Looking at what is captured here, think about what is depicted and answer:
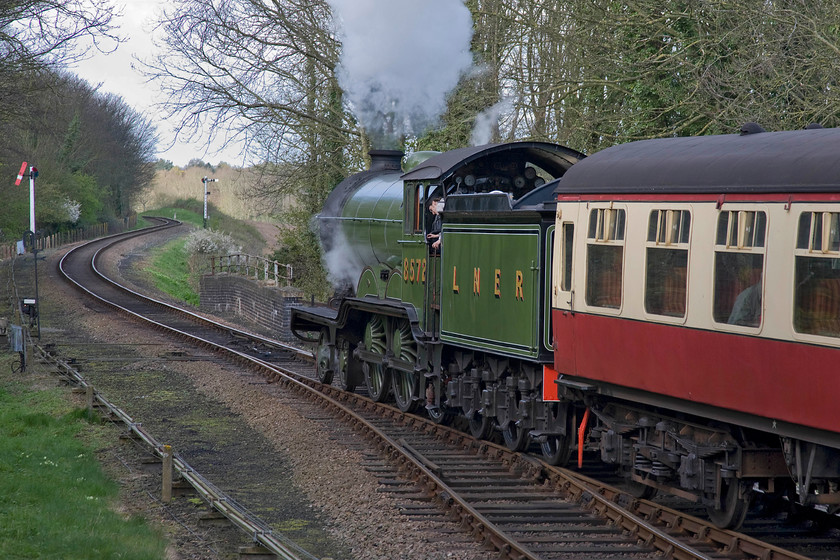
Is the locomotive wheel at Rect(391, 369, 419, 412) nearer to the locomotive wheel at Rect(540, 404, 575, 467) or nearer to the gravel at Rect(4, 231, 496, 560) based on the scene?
the gravel at Rect(4, 231, 496, 560)

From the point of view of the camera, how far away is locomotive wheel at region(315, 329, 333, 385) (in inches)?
609

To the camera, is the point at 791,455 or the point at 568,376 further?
the point at 568,376

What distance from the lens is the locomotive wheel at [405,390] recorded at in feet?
41.7

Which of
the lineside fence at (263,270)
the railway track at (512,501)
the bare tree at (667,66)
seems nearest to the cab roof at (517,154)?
the railway track at (512,501)

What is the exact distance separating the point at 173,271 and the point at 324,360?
3557 centimetres

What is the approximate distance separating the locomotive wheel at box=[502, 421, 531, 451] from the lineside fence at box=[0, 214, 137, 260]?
42.5 m

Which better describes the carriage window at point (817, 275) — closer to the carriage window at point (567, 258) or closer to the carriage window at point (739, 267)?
the carriage window at point (739, 267)

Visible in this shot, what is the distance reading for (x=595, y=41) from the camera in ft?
58.3

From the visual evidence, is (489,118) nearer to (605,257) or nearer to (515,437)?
(515,437)

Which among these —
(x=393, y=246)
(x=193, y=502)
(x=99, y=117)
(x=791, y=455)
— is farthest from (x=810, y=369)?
(x=99, y=117)

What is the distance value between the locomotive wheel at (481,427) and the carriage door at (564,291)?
2.17 meters

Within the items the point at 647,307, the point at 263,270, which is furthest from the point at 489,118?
the point at 647,307

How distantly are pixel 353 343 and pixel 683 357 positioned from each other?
26.4ft

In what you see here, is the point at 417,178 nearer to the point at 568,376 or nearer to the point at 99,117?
the point at 568,376
